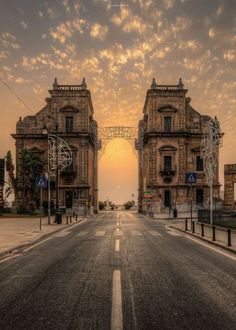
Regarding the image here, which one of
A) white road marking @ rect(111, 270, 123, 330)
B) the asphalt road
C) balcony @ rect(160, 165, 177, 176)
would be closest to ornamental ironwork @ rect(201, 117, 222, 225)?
the asphalt road

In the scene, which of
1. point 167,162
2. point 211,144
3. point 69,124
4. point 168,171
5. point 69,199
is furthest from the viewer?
point 167,162

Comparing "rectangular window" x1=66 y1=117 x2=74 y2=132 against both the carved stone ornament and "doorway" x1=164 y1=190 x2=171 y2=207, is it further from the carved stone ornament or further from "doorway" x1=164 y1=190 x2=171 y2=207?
"doorway" x1=164 y1=190 x2=171 y2=207

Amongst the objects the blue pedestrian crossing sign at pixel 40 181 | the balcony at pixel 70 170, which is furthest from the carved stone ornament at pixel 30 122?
the blue pedestrian crossing sign at pixel 40 181

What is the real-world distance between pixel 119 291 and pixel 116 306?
99 centimetres

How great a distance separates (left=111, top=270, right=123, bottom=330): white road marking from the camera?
516cm

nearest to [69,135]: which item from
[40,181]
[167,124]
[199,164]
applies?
[167,124]

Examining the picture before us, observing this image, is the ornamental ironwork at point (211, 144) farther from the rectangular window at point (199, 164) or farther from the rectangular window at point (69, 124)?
the rectangular window at point (69, 124)

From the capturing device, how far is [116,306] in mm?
5977

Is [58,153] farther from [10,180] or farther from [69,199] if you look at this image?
[69,199]

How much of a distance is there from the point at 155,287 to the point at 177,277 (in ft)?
3.93

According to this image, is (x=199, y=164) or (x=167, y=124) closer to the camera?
(x=167, y=124)

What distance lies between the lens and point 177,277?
27.3 feet

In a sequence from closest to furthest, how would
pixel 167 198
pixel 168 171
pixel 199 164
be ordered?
pixel 168 171 < pixel 167 198 < pixel 199 164

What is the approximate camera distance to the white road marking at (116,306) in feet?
16.9
